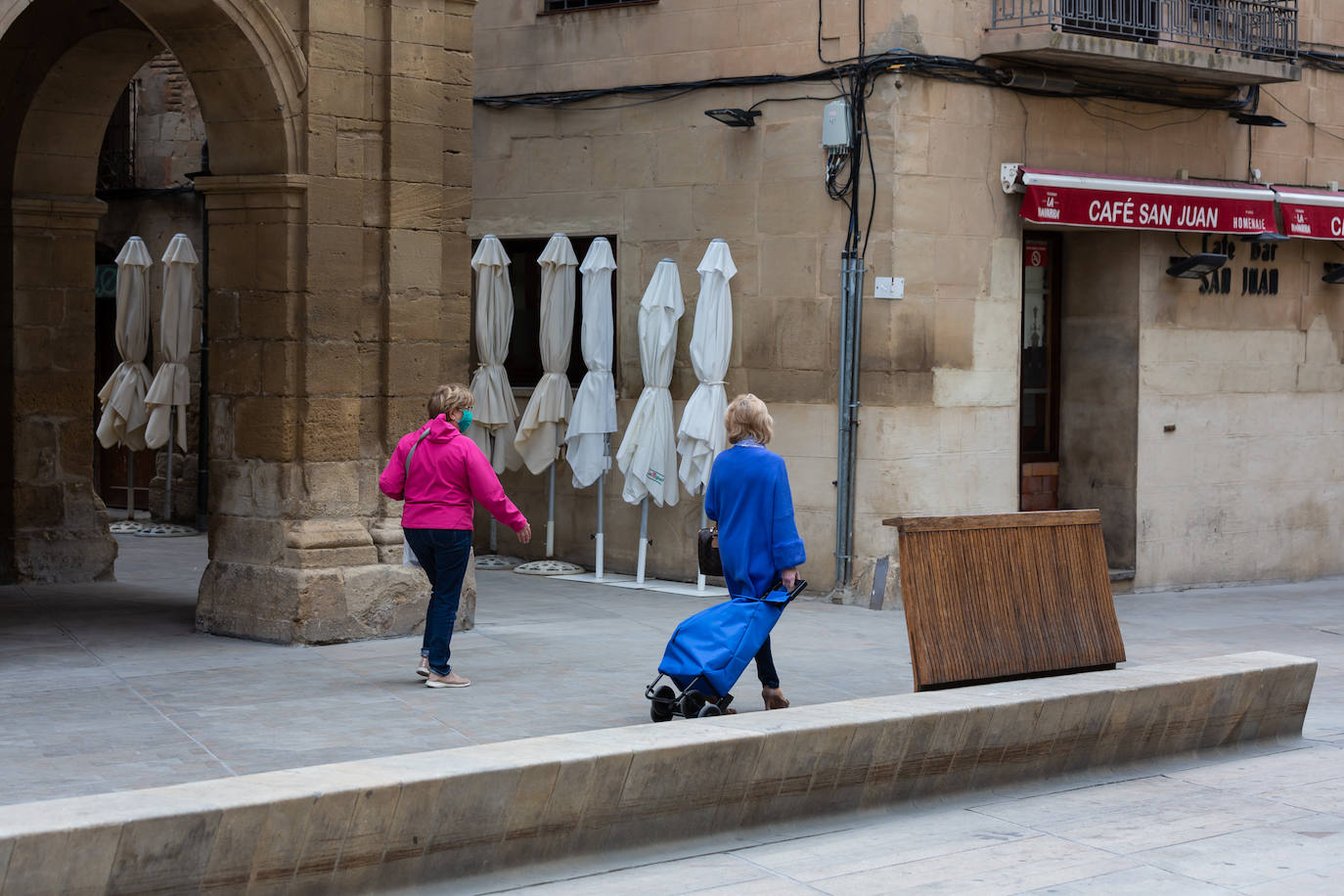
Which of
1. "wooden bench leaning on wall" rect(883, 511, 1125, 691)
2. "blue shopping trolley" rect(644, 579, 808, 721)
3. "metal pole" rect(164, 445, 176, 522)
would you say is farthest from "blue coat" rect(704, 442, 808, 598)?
"metal pole" rect(164, 445, 176, 522)

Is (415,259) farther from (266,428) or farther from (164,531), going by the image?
(164,531)

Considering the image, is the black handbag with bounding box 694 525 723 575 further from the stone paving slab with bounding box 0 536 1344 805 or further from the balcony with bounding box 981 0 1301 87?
the balcony with bounding box 981 0 1301 87

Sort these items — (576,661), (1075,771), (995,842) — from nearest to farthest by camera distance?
(995,842)
(1075,771)
(576,661)

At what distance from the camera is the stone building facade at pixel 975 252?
12.6 metres

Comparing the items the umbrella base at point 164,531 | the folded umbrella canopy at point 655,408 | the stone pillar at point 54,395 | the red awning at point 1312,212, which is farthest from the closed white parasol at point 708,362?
the umbrella base at point 164,531

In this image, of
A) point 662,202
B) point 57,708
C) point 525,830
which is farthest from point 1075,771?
point 662,202

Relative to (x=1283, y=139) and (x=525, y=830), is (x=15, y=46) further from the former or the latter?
(x=1283, y=139)

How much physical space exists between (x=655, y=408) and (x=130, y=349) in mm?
6168

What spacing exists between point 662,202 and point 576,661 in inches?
205

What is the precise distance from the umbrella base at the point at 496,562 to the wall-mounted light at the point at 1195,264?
606cm

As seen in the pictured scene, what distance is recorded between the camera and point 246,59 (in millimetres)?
9734

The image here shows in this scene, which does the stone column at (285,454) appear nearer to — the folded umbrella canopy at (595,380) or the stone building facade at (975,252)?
the folded umbrella canopy at (595,380)

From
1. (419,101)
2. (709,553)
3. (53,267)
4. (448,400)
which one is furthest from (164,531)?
(709,553)

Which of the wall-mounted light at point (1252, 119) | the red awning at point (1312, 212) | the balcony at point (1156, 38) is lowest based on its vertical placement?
the red awning at point (1312, 212)
